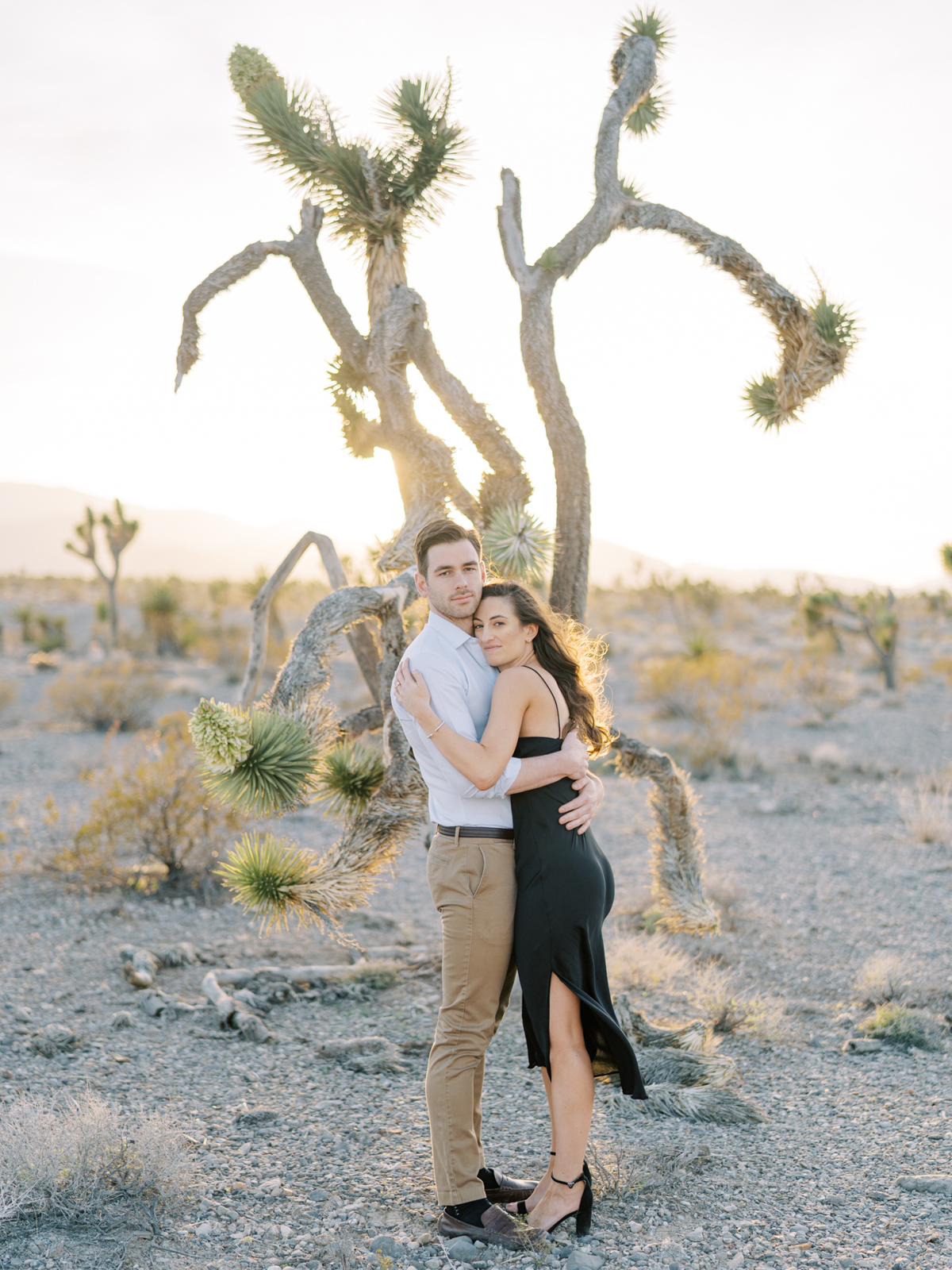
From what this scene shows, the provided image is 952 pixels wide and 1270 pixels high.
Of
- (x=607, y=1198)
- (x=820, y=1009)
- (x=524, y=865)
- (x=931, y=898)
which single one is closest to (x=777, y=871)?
(x=931, y=898)

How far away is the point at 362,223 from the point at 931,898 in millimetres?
6206

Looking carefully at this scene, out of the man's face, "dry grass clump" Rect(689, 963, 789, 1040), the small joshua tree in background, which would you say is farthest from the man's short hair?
the small joshua tree in background

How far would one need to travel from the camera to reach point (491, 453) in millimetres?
4961

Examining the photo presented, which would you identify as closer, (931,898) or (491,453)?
(491,453)

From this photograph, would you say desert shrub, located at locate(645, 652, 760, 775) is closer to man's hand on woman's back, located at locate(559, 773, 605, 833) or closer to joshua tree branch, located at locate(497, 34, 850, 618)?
joshua tree branch, located at locate(497, 34, 850, 618)

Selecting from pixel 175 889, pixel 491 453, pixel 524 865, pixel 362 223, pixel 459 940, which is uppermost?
pixel 362 223

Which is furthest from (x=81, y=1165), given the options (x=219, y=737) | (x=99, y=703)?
(x=99, y=703)

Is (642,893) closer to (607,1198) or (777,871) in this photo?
(777,871)

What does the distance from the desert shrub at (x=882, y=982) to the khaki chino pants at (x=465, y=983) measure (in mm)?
3188

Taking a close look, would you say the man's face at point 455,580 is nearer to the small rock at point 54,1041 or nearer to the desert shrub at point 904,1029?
the small rock at point 54,1041

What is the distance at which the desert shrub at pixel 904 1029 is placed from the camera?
4555 millimetres

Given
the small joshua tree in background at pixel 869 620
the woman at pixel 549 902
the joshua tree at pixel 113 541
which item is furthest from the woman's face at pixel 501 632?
the joshua tree at pixel 113 541

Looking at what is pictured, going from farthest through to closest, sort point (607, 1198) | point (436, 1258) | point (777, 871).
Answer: point (777, 871) → point (607, 1198) → point (436, 1258)

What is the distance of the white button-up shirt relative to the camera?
283 centimetres
